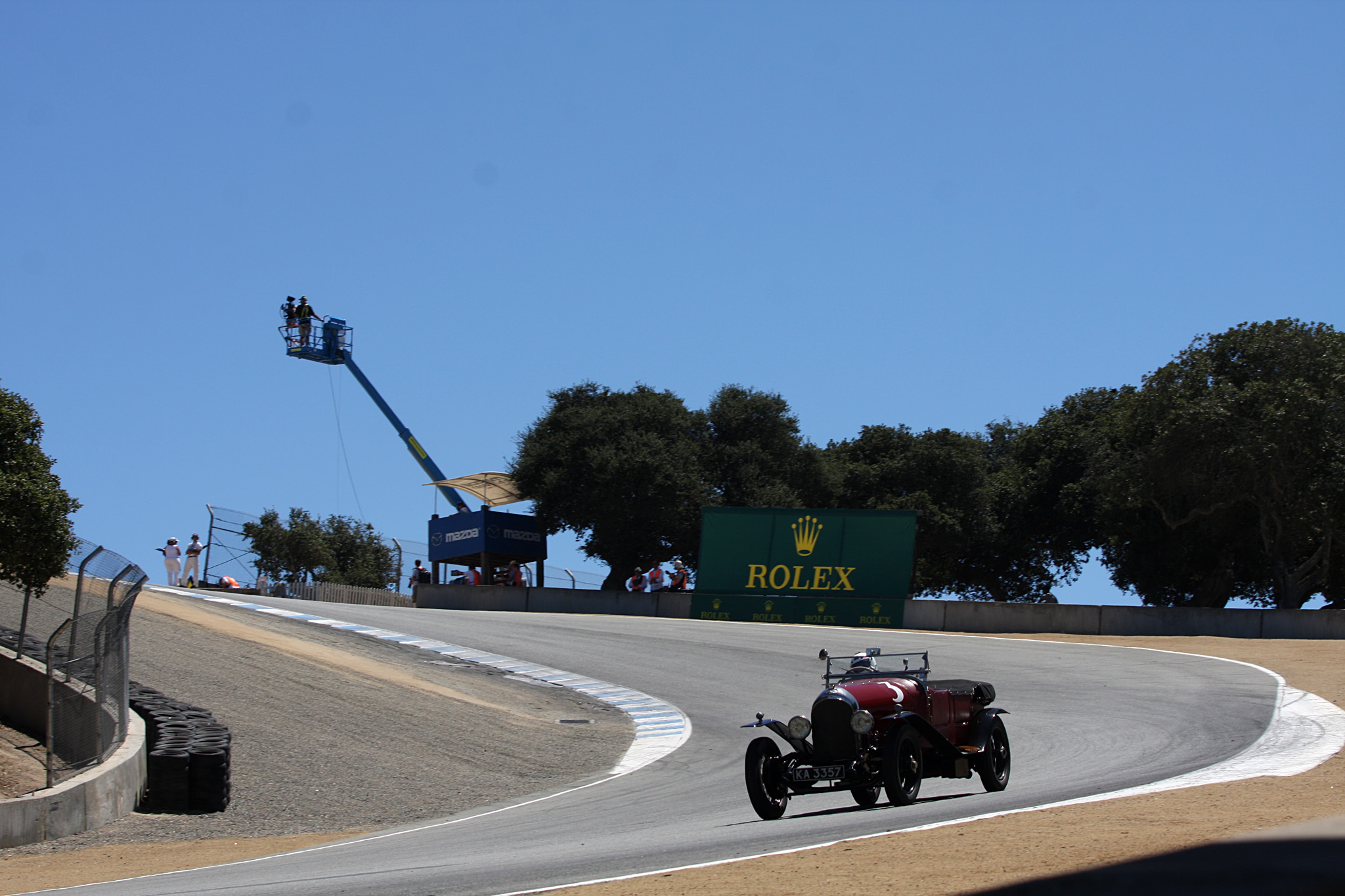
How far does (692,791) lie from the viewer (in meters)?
13.3

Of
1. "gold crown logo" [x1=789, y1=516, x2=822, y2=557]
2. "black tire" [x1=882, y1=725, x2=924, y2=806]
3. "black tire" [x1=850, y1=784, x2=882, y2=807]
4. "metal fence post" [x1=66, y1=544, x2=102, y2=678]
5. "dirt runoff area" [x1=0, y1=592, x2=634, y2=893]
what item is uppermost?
"gold crown logo" [x1=789, y1=516, x2=822, y2=557]

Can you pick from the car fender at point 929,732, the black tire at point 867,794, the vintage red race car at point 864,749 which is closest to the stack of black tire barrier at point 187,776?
the vintage red race car at point 864,749

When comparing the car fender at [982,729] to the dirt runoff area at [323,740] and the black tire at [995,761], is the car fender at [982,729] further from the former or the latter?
the dirt runoff area at [323,740]

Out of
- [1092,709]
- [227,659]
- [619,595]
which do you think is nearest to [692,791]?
[1092,709]

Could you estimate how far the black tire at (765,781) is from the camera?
33.4 ft

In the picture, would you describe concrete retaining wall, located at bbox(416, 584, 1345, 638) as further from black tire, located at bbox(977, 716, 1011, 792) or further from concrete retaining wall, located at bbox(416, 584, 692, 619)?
black tire, located at bbox(977, 716, 1011, 792)

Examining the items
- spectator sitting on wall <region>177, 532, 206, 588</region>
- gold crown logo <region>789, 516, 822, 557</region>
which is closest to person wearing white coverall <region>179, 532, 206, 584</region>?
spectator sitting on wall <region>177, 532, 206, 588</region>

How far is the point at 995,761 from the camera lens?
1159cm

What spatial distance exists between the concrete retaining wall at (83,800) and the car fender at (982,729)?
8.46 metres

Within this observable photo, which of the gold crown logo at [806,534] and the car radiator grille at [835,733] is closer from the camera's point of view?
the car radiator grille at [835,733]

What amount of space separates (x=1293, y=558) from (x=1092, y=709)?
30.6 m

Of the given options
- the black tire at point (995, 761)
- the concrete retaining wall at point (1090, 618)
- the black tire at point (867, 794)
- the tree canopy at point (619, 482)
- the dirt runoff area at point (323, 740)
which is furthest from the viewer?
the tree canopy at point (619, 482)

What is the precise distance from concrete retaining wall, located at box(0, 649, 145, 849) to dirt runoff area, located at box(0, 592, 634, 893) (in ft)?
0.40

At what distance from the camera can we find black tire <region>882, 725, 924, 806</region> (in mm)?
10125
